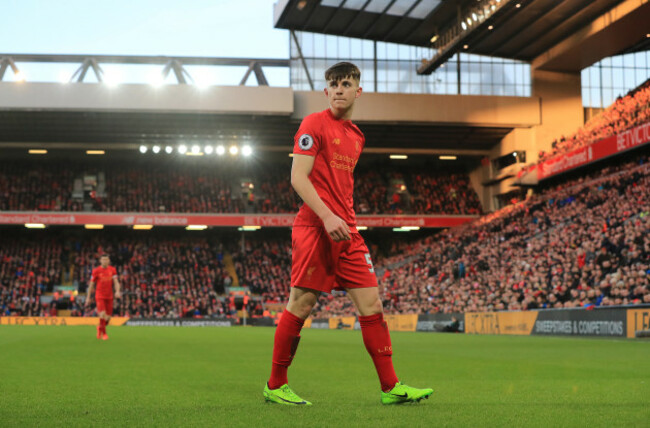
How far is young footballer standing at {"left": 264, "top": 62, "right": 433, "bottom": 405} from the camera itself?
5051 mm

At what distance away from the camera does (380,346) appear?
5117 mm

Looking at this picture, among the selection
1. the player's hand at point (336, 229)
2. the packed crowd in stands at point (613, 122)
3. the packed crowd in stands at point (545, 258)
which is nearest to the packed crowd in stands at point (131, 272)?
the packed crowd in stands at point (545, 258)

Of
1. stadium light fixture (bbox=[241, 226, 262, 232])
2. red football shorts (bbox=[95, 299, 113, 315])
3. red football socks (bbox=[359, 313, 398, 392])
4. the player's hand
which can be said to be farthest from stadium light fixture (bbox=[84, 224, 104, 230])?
the player's hand

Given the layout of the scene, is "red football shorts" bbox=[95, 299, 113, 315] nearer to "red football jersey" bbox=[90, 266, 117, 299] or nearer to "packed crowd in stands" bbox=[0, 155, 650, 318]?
"red football jersey" bbox=[90, 266, 117, 299]

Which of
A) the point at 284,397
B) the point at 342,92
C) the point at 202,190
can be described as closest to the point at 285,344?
the point at 284,397

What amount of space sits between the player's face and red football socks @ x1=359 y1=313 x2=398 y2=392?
146cm

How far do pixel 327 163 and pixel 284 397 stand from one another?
162 centimetres

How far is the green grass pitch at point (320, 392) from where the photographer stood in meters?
4.45

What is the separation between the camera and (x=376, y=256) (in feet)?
176

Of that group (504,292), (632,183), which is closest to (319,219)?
(504,292)

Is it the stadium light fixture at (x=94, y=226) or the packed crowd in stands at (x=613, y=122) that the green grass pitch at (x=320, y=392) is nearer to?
the packed crowd in stands at (x=613, y=122)

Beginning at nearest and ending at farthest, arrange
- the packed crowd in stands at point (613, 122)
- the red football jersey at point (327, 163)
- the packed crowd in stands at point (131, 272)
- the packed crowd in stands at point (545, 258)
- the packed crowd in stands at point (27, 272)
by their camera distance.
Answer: the red football jersey at point (327, 163), the packed crowd in stands at point (545, 258), the packed crowd in stands at point (613, 122), the packed crowd in stands at point (27, 272), the packed crowd in stands at point (131, 272)

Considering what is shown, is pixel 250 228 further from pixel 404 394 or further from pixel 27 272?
pixel 404 394

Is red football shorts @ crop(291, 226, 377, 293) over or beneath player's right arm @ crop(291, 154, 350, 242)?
beneath
